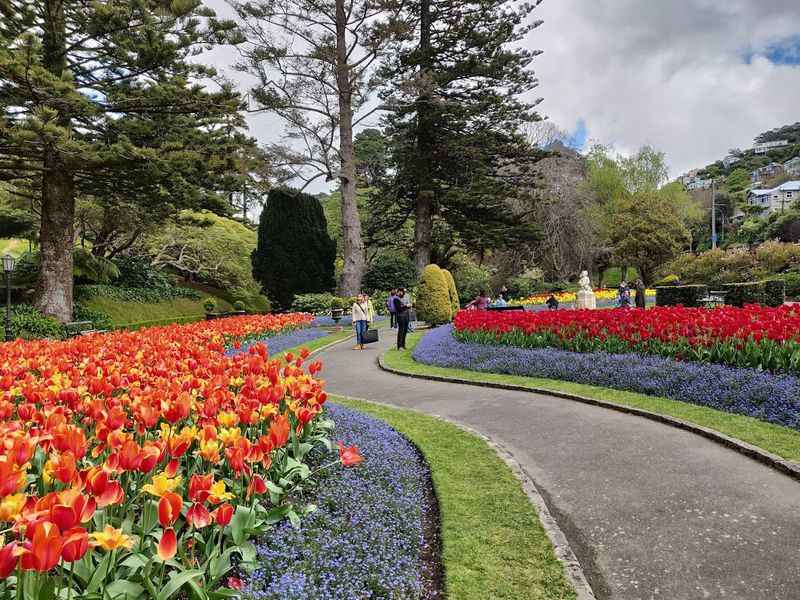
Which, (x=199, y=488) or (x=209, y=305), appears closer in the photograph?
(x=199, y=488)

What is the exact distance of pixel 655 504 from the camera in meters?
4.20

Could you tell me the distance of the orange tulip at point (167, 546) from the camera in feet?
6.11

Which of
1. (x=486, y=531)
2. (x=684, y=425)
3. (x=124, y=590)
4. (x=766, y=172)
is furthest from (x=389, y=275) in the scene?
(x=766, y=172)

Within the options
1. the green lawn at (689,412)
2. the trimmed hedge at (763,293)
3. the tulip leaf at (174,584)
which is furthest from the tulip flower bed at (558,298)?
the tulip leaf at (174,584)

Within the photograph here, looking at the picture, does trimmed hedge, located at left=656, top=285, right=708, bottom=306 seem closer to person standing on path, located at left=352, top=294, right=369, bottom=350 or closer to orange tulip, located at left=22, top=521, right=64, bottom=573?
person standing on path, located at left=352, top=294, right=369, bottom=350

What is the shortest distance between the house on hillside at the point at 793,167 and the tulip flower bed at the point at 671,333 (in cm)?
11305

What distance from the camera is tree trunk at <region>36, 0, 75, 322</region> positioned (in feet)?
50.4

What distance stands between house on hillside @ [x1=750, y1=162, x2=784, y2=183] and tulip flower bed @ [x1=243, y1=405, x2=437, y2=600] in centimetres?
12458

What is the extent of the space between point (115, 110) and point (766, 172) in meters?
126

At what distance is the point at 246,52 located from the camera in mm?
21812

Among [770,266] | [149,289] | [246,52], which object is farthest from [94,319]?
[770,266]

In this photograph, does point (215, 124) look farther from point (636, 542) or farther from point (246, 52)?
point (636, 542)

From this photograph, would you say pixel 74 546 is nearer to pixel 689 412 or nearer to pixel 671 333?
pixel 689 412

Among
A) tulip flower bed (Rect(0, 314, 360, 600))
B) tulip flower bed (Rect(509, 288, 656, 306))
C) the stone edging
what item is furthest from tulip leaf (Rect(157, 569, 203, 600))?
tulip flower bed (Rect(509, 288, 656, 306))
